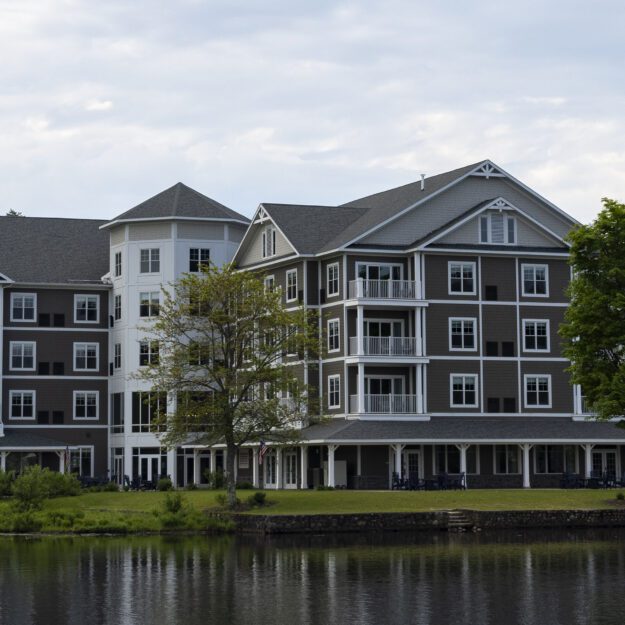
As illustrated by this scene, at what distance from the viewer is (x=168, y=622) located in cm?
3503

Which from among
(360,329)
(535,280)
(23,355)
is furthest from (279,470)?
(23,355)

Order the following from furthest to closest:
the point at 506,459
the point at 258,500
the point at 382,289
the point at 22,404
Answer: the point at 22,404 → the point at 506,459 → the point at 382,289 → the point at 258,500

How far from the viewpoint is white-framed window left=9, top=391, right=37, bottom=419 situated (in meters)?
89.6

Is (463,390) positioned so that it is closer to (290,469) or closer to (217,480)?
(290,469)

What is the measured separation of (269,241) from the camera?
83.0 m

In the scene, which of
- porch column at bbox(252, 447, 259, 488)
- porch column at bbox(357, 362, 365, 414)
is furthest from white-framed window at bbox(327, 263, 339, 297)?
porch column at bbox(252, 447, 259, 488)

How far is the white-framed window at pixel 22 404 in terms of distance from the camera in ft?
294

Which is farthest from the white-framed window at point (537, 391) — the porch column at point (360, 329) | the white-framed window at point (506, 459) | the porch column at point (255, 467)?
the porch column at point (255, 467)

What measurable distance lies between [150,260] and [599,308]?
34.5 m

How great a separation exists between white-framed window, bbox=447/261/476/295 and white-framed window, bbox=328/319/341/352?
20.7 ft

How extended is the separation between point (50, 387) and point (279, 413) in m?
29.7

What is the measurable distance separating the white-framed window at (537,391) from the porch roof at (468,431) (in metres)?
0.88

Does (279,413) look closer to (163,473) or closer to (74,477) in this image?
(74,477)

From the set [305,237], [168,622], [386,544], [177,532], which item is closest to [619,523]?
[386,544]
